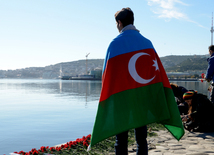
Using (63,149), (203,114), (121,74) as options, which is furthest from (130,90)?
(203,114)

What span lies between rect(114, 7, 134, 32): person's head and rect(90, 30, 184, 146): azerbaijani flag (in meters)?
0.12

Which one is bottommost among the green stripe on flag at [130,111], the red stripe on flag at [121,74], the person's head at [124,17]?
the green stripe on flag at [130,111]

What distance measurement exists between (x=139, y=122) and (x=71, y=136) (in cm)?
493

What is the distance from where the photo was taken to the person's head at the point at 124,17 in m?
2.81

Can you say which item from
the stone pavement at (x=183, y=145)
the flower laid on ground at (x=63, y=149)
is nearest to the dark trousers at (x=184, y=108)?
the stone pavement at (x=183, y=145)

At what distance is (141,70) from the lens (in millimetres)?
→ 2748

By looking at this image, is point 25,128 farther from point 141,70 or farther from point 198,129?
point 141,70

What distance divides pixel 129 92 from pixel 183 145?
2478 mm

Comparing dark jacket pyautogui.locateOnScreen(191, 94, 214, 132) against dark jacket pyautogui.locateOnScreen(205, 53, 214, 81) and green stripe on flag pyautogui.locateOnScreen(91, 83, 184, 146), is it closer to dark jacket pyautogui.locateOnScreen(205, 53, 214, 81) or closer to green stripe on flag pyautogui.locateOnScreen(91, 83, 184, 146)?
dark jacket pyautogui.locateOnScreen(205, 53, 214, 81)

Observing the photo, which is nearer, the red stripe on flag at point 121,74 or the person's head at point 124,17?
the red stripe on flag at point 121,74

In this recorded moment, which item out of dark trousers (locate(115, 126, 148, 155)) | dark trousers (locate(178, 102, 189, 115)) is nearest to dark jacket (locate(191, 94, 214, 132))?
dark trousers (locate(178, 102, 189, 115))

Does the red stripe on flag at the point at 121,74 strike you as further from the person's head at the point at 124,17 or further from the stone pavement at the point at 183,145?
the stone pavement at the point at 183,145

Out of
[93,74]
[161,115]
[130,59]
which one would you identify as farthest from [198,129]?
[93,74]

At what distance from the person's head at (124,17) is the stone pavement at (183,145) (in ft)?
7.52
